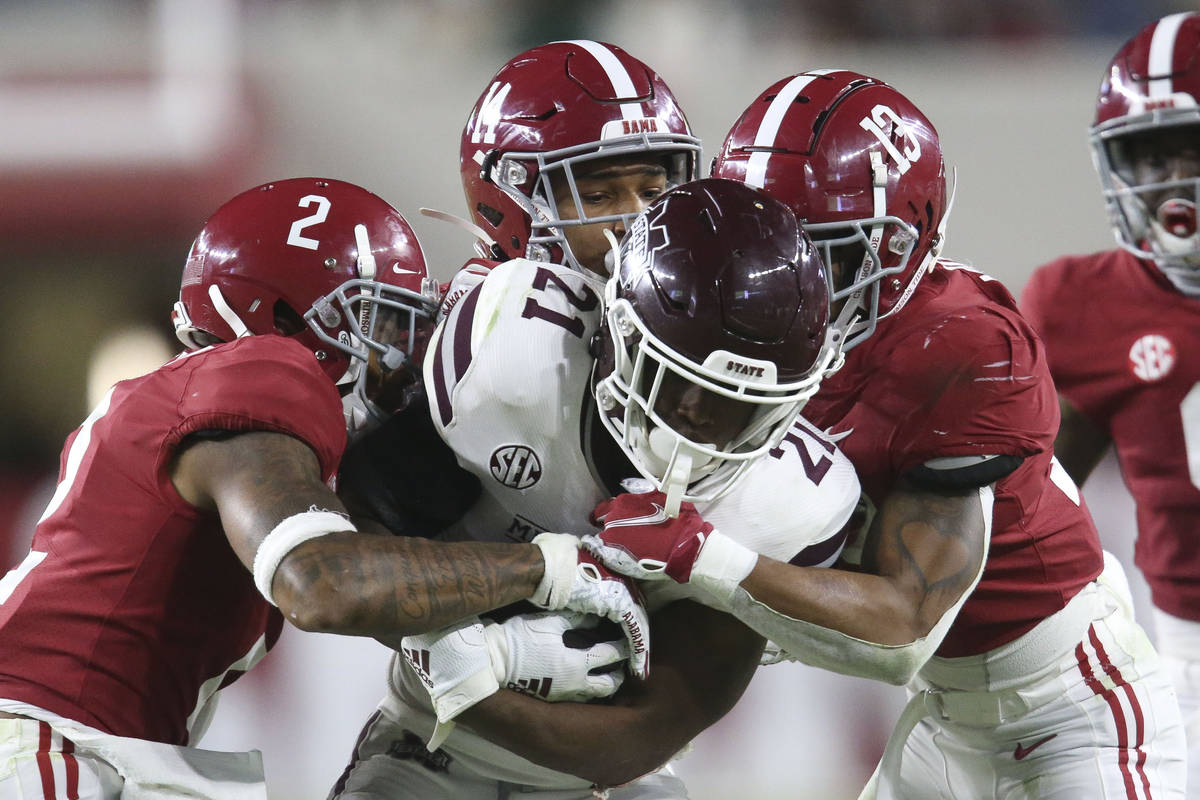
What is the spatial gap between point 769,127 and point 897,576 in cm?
86

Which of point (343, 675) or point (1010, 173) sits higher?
point (1010, 173)

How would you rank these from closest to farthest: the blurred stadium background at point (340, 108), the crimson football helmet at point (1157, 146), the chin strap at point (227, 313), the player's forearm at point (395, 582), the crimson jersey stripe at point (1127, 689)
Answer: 1. the player's forearm at point (395, 582)
2. the chin strap at point (227, 313)
3. the crimson jersey stripe at point (1127, 689)
4. the crimson football helmet at point (1157, 146)
5. the blurred stadium background at point (340, 108)

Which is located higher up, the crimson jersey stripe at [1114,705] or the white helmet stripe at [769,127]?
the white helmet stripe at [769,127]

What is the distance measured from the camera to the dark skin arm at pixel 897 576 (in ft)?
6.73

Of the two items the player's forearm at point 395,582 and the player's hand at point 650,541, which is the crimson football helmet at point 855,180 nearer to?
the player's hand at point 650,541

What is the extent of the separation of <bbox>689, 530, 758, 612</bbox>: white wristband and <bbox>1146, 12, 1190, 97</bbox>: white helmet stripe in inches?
83.2

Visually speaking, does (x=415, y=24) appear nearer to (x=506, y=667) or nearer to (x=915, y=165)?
(x=915, y=165)

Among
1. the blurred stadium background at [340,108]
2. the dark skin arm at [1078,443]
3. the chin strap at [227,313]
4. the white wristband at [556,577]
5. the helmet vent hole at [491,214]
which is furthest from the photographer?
the blurred stadium background at [340,108]

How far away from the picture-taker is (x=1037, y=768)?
2607 millimetres

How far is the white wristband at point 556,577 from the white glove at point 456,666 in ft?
0.34

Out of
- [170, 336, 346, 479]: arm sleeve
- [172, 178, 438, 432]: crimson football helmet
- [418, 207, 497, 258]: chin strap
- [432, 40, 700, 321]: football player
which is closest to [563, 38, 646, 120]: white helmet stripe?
[432, 40, 700, 321]: football player

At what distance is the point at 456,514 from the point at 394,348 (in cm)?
38

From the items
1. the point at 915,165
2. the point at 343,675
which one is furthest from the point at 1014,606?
the point at 343,675

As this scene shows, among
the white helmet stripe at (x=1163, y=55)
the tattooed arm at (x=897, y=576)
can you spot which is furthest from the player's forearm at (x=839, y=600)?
the white helmet stripe at (x=1163, y=55)
